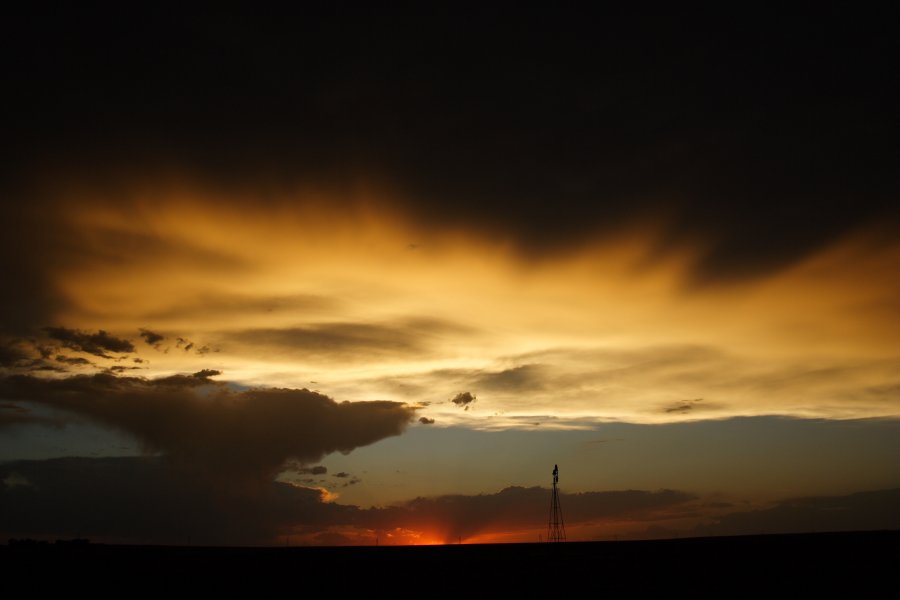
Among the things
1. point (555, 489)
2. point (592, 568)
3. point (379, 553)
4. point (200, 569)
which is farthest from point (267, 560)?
point (555, 489)

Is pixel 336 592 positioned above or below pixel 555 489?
below

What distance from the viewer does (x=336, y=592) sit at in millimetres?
53969

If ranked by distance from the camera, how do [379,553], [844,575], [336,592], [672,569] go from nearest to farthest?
[336,592]
[844,575]
[672,569]
[379,553]

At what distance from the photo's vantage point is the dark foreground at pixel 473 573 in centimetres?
5388

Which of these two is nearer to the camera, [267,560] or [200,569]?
[200,569]

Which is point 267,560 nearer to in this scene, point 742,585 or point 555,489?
point 742,585

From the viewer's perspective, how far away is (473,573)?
62.2 meters

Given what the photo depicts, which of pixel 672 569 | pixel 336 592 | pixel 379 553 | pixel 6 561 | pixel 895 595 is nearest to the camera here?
pixel 895 595

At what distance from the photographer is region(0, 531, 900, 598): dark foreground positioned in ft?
177

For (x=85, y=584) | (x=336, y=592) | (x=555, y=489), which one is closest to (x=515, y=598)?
(x=336, y=592)

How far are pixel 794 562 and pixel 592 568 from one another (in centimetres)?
1965

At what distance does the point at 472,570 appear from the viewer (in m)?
64.2

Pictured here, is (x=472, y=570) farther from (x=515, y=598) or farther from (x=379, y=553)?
(x=379, y=553)

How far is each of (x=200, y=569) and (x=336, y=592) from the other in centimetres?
1985
